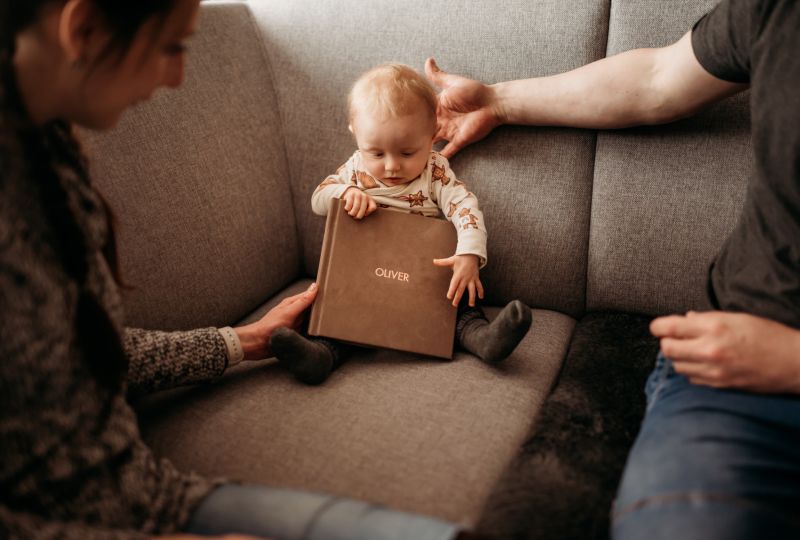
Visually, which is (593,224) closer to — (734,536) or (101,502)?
(734,536)

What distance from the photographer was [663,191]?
55.8 inches

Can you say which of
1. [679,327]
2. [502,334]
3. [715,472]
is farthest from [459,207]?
[715,472]

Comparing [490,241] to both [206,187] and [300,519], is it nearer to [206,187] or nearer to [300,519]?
[206,187]

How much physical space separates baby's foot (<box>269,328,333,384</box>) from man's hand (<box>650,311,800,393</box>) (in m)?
0.63

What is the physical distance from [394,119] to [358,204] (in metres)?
0.19

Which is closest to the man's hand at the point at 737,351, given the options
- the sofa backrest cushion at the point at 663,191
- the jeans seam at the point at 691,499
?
the jeans seam at the point at 691,499

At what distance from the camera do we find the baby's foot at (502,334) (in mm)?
1221

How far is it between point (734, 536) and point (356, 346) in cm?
81

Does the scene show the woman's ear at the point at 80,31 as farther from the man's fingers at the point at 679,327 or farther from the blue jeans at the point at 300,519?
the man's fingers at the point at 679,327

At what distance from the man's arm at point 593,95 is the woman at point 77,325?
0.79 metres

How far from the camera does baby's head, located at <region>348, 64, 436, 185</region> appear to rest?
136 cm

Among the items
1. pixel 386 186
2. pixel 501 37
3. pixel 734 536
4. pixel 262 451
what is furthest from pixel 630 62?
pixel 262 451

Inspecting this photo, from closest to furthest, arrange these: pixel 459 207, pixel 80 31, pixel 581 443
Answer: pixel 80 31 < pixel 581 443 < pixel 459 207

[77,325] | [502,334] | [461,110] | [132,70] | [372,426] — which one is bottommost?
[372,426]
